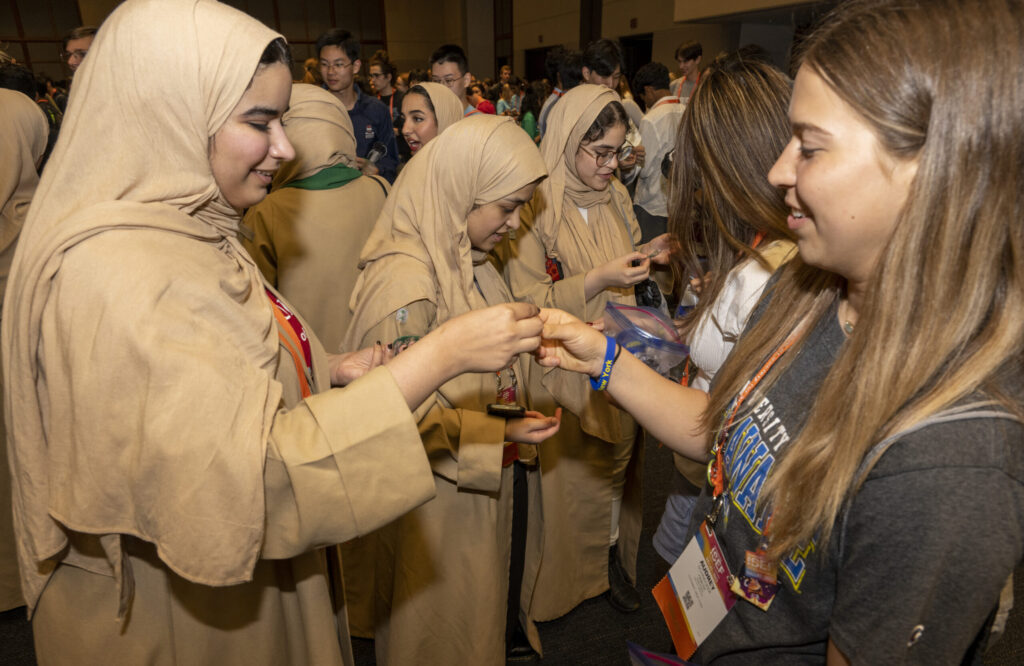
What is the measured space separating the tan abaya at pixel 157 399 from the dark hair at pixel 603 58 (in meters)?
4.49

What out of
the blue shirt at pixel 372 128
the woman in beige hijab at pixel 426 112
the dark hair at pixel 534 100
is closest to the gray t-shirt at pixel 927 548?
the woman in beige hijab at pixel 426 112

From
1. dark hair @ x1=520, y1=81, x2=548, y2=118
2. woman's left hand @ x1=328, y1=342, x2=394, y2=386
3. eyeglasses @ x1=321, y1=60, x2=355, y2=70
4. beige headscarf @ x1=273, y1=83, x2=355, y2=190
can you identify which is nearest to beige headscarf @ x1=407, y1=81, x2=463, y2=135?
beige headscarf @ x1=273, y1=83, x2=355, y2=190

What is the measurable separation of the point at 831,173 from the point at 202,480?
37.8 inches

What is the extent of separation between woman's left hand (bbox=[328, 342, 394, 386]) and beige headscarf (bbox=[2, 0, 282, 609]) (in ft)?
1.33

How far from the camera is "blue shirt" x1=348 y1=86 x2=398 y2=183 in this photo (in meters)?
5.14

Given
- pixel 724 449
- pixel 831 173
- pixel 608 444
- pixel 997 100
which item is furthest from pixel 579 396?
pixel 997 100

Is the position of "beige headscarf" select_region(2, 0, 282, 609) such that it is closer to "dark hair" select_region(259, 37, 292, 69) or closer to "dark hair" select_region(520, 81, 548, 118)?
"dark hair" select_region(259, 37, 292, 69)

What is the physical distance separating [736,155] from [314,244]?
1.99 meters

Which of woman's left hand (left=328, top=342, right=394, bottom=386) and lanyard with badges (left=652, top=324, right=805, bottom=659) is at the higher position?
woman's left hand (left=328, top=342, right=394, bottom=386)

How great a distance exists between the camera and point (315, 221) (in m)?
2.95

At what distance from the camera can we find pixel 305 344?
1347mm

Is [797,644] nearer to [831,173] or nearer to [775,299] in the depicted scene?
[775,299]

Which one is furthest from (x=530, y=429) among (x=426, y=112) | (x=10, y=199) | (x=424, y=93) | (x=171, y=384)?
(x=424, y=93)

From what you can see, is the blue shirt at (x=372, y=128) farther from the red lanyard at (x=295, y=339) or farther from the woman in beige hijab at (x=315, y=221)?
the red lanyard at (x=295, y=339)
